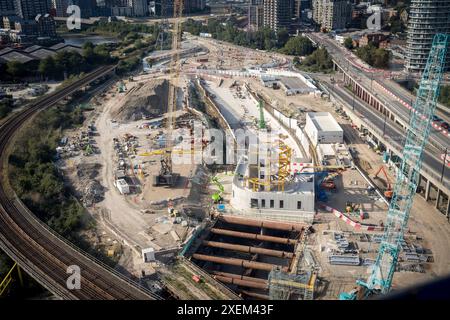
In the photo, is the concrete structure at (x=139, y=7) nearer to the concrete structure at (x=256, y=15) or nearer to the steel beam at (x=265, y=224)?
the concrete structure at (x=256, y=15)

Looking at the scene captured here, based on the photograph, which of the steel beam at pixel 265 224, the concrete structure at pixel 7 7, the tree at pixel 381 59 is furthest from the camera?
the concrete structure at pixel 7 7

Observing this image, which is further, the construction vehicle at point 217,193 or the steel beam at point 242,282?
the construction vehicle at point 217,193

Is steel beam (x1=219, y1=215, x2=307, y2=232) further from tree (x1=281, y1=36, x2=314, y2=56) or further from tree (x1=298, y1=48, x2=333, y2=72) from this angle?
tree (x1=281, y1=36, x2=314, y2=56)

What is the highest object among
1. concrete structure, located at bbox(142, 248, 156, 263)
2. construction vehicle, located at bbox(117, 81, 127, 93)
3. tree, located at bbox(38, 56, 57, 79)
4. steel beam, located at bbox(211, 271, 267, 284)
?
tree, located at bbox(38, 56, 57, 79)

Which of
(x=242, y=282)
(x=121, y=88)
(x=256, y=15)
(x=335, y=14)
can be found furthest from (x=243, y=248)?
(x=256, y=15)

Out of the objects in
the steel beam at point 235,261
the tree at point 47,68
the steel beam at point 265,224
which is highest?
the tree at point 47,68

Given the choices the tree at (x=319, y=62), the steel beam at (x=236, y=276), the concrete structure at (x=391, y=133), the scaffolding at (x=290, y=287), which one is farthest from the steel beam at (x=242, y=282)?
the tree at (x=319, y=62)

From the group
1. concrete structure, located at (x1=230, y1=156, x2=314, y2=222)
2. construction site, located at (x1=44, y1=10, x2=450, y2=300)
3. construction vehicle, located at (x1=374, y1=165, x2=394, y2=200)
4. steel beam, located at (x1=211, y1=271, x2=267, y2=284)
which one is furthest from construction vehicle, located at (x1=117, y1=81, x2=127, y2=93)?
steel beam, located at (x1=211, y1=271, x2=267, y2=284)
